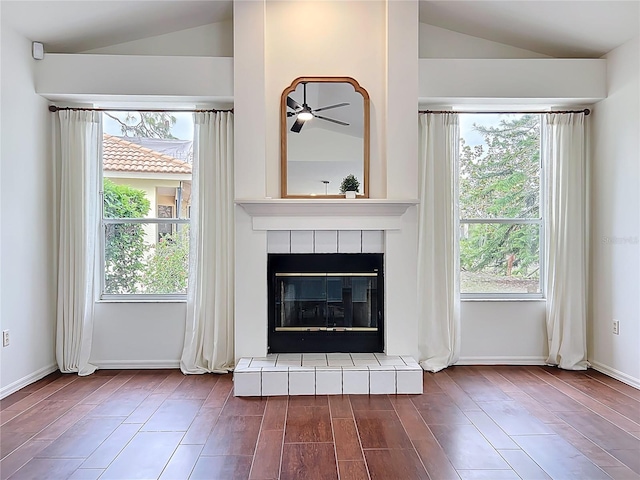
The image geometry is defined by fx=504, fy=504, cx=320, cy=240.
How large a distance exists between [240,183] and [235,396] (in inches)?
61.0

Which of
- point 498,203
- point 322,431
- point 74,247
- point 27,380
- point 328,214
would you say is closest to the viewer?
point 322,431

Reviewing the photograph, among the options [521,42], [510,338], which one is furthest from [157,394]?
[521,42]

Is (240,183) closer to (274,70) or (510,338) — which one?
(274,70)

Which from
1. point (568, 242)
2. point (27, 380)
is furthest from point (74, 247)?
point (568, 242)

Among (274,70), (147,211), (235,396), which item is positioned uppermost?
(274,70)

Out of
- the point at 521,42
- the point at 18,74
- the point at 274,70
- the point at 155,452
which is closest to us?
the point at 155,452

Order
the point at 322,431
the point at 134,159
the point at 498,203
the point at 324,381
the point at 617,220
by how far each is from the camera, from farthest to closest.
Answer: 1. the point at 498,203
2. the point at 134,159
3. the point at 617,220
4. the point at 324,381
5. the point at 322,431

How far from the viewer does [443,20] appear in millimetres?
4148

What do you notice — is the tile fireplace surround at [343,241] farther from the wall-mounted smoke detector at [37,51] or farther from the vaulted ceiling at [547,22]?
the wall-mounted smoke detector at [37,51]

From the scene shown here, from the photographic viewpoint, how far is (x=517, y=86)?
411 centimetres

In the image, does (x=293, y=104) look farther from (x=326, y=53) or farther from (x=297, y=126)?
(x=326, y=53)

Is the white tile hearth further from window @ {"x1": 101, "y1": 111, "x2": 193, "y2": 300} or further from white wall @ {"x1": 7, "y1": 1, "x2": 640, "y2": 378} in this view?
window @ {"x1": 101, "y1": 111, "x2": 193, "y2": 300}

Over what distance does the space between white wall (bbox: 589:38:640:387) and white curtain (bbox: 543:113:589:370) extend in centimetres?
10

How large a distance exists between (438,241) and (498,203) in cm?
68
